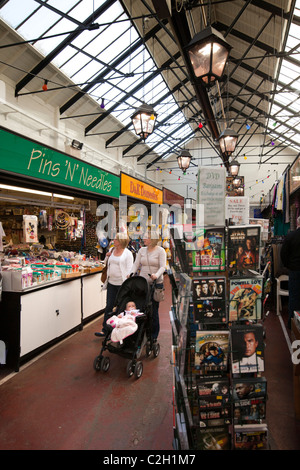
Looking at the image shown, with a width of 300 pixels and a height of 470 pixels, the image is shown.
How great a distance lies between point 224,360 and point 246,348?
18cm

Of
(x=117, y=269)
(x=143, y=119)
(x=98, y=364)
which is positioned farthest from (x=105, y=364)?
(x=143, y=119)

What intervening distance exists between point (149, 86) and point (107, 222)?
8128 mm

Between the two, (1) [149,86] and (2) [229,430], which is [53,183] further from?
(1) [149,86]

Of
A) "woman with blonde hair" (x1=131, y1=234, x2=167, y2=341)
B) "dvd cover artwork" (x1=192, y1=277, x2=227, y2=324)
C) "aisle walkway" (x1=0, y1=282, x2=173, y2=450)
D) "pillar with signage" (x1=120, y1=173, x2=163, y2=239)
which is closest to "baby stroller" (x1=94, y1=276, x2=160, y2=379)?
"aisle walkway" (x1=0, y1=282, x2=173, y2=450)

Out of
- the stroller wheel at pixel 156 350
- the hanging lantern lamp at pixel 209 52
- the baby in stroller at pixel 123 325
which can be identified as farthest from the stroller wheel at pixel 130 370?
the hanging lantern lamp at pixel 209 52

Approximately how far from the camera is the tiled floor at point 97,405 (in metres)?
2.50

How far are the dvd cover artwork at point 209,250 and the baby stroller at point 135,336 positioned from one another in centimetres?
190

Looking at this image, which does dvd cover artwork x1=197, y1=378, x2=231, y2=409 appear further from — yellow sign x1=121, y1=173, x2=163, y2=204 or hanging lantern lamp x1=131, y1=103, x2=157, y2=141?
yellow sign x1=121, y1=173, x2=163, y2=204

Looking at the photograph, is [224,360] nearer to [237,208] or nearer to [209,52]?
[237,208]

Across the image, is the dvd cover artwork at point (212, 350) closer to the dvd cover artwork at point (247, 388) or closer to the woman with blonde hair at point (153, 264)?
the dvd cover artwork at point (247, 388)

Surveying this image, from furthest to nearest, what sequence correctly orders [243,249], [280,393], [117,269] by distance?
[117,269] < [280,393] < [243,249]

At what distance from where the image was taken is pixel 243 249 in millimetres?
2135

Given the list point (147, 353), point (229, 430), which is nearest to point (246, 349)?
point (229, 430)
